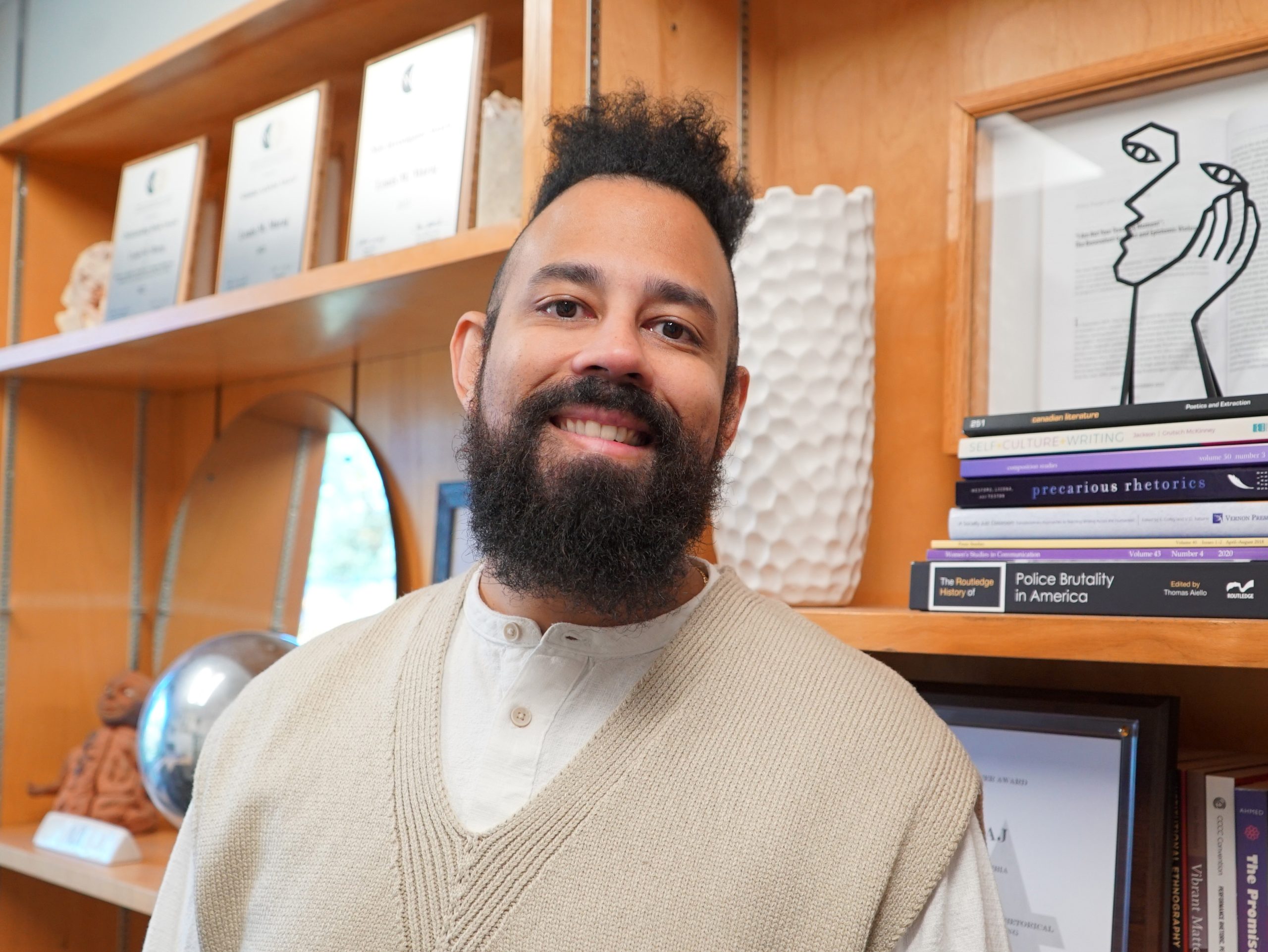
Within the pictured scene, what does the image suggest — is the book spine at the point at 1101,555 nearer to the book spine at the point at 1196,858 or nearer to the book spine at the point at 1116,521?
the book spine at the point at 1116,521

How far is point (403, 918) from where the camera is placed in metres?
0.79

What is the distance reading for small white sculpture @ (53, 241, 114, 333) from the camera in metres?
1.75

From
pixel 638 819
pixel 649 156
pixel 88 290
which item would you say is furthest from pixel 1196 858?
pixel 88 290

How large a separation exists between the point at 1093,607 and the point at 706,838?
0.31 metres

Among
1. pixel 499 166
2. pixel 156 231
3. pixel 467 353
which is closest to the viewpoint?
pixel 467 353

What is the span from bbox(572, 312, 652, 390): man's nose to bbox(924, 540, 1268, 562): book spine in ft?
0.92

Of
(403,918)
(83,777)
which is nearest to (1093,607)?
(403,918)

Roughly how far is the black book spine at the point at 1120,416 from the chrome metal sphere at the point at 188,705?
100 cm

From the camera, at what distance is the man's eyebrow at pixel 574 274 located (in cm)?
86

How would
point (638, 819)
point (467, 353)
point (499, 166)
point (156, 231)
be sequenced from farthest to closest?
point (156, 231)
point (499, 166)
point (467, 353)
point (638, 819)

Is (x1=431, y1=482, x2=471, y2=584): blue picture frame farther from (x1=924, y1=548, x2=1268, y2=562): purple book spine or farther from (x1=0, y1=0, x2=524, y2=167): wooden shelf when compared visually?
(x1=924, y1=548, x2=1268, y2=562): purple book spine

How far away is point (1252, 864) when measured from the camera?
0.81 meters

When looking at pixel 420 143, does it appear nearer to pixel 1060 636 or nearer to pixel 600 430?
pixel 600 430

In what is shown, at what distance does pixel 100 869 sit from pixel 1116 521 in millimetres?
1284
